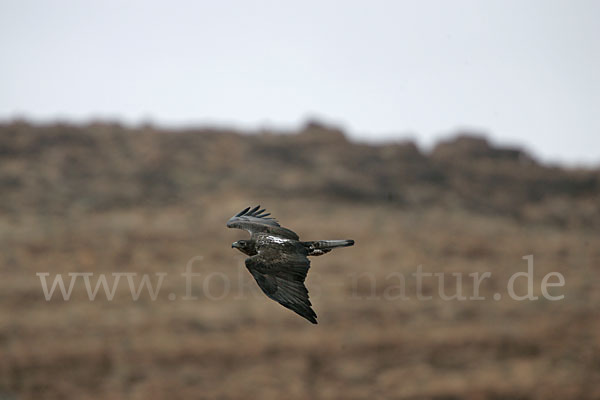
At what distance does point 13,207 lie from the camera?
37844mm

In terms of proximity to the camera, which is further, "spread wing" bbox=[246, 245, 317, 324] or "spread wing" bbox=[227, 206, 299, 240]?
"spread wing" bbox=[227, 206, 299, 240]

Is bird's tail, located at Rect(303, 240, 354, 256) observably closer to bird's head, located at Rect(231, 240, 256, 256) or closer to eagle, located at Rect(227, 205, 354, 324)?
eagle, located at Rect(227, 205, 354, 324)

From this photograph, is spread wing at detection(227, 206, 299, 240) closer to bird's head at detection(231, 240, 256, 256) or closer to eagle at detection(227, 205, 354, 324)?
eagle at detection(227, 205, 354, 324)

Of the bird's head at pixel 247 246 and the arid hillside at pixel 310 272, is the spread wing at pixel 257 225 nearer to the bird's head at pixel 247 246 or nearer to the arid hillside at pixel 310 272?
the bird's head at pixel 247 246

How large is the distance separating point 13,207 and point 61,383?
13916 mm

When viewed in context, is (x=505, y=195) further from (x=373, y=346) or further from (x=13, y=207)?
(x=13, y=207)

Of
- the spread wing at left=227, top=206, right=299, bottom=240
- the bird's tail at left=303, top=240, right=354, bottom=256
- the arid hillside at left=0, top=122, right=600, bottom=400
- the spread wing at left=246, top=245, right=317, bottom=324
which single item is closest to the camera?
the spread wing at left=246, top=245, right=317, bottom=324

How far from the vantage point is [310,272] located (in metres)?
31.7

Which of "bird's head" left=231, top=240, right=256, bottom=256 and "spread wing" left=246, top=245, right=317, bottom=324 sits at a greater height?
"bird's head" left=231, top=240, right=256, bottom=256

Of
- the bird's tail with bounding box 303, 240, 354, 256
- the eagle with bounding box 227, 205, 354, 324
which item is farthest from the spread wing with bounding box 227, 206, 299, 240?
the bird's tail with bounding box 303, 240, 354, 256

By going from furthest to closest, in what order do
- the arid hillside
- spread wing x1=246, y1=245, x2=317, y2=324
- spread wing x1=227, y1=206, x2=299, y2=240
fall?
the arid hillside
spread wing x1=227, y1=206, x2=299, y2=240
spread wing x1=246, y1=245, x2=317, y2=324

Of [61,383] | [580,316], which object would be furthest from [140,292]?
[580,316]

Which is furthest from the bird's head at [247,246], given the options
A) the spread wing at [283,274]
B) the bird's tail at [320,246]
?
the bird's tail at [320,246]

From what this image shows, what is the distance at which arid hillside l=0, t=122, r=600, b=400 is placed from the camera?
2686 cm
